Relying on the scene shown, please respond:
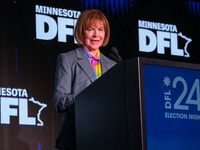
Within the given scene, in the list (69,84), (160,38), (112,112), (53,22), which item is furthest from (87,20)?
(160,38)

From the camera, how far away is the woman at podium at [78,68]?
6.04 feet

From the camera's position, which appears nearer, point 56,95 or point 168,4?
point 56,95

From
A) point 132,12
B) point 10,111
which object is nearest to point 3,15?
point 10,111

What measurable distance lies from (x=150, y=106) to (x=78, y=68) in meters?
0.66

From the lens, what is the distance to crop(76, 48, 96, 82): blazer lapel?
193cm

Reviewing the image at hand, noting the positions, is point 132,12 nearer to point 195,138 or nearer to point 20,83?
point 20,83

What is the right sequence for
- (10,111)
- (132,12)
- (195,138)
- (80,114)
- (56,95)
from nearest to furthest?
(195,138), (80,114), (56,95), (10,111), (132,12)

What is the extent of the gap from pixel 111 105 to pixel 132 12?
3162 mm

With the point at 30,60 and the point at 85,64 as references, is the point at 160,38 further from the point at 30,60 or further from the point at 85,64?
the point at 85,64

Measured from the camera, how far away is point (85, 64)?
1971 mm

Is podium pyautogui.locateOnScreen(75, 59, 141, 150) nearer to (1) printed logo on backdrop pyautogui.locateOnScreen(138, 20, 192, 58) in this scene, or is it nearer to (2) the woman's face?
(2) the woman's face

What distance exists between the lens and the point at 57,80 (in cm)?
193

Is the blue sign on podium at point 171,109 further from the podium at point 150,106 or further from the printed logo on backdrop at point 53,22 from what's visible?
the printed logo on backdrop at point 53,22

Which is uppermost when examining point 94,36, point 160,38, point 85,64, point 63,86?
point 160,38
